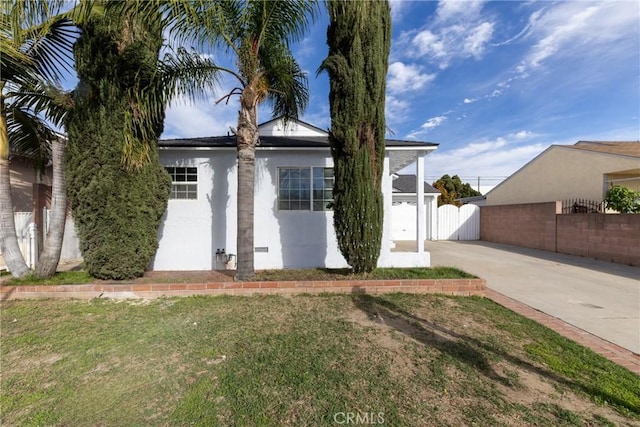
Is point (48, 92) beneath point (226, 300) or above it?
above

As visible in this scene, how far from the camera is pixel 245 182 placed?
5.40 metres

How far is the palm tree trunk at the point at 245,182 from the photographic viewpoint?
535 cm

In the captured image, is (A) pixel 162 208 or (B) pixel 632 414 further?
(A) pixel 162 208

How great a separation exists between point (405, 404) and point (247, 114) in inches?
206

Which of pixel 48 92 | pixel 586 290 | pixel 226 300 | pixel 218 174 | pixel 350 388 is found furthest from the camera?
pixel 218 174

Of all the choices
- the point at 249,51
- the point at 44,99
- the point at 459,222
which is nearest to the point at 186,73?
the point at 249,51

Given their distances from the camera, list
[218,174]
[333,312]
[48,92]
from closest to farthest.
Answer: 1. [333,312]
2. [48,92]
3. [218,174]

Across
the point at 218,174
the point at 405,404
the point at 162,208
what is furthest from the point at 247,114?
the point at 405,404

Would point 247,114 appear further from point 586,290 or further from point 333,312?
point 586,290

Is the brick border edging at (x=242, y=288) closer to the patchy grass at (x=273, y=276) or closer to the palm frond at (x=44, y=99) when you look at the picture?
the patchy grass at (x=273, y=276)

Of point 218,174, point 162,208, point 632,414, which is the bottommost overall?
point 632,414

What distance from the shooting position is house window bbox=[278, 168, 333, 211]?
23.5ft

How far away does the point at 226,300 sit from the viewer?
16.1ft

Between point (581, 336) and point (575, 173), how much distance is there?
12097mm
